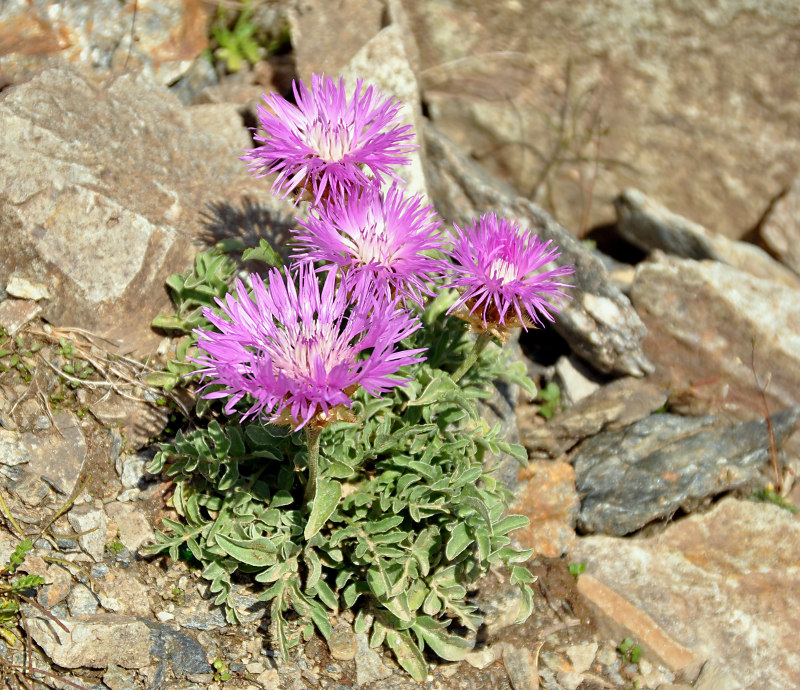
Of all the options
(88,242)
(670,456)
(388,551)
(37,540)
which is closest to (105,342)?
(88,242)

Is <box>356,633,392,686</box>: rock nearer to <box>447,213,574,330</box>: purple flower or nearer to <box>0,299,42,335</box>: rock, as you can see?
<box>447,213,574,330</box>: purple flower

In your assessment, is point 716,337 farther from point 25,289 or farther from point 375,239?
point 25,289

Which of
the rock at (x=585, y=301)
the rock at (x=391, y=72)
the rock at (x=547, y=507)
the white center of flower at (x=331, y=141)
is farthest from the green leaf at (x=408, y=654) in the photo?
the rock at (x=391, y=72)

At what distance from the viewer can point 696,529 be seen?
471 cm

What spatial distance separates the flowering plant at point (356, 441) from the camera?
11.0 feet

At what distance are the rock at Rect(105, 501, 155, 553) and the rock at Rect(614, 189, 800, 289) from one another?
4162mm

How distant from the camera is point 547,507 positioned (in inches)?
181

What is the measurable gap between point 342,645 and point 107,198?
252 centimetres

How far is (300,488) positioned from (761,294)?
3485 millimetres

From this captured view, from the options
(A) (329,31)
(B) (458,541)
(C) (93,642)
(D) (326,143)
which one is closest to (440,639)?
(B) (458,541)

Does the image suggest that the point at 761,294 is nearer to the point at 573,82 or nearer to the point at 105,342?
the point at 573,82

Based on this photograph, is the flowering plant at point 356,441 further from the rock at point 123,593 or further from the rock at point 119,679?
the rock at point 119,679

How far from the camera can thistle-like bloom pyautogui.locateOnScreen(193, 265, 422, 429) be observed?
112 inches

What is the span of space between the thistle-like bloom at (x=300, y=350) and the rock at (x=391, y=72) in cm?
222
